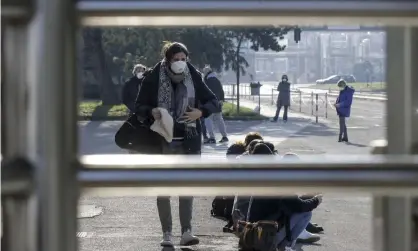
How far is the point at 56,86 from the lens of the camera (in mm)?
945

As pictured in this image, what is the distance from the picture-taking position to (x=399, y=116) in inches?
41.3

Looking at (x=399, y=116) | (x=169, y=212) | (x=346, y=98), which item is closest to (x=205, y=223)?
(x=169, y=212)

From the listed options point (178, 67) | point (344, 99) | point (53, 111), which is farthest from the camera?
point (178, 67)

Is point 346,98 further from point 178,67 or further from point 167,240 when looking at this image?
point 167,240

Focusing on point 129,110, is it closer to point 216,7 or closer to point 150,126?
point 150,126

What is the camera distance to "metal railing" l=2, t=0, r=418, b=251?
943mm

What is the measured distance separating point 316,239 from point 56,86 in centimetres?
421

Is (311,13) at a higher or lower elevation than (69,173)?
higher

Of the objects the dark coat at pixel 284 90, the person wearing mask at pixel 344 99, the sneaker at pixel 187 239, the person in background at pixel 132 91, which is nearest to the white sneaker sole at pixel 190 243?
the sneaker at pixel 187 239

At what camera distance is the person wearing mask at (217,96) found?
3307 millimetres

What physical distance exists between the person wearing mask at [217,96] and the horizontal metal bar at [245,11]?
6.54 ft

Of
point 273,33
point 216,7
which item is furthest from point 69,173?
point 273,33

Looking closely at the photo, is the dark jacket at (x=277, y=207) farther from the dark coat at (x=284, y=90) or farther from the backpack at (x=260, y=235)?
the dark coat at (x=284, y=90)

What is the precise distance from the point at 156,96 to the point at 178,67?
0.61 feet
